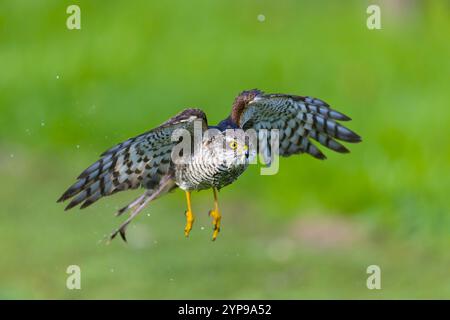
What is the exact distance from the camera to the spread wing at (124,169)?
778cm

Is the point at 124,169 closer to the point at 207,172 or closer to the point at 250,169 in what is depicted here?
the point at 207,172

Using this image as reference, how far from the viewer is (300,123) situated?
860 centimetres

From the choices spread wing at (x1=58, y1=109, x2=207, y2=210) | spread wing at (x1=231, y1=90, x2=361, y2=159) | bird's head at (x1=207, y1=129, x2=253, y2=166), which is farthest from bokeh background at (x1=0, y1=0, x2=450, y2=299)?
bird's head at (x1=207, y1=129, x2=253, y2=166)

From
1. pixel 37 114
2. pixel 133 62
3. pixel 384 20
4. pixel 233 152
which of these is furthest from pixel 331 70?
pixel 233 152

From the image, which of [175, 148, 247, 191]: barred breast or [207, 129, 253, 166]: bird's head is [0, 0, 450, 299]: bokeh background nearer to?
[175, 148, 247, 191]: barred breast

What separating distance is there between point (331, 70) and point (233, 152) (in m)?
7.27

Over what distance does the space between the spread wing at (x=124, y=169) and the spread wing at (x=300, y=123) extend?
0.52 meters

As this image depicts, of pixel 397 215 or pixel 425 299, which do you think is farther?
pixel 397 215

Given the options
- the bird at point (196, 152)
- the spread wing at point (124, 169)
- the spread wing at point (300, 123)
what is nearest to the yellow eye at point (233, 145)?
the bird at point (196, 152)

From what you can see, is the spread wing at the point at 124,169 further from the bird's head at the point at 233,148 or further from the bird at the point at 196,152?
the bird's head at the point at 233,148

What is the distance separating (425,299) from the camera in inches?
456

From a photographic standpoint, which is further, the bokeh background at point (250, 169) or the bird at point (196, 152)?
the bokeh background at point (250, 169)

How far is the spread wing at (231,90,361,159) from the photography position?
26.9 feet
